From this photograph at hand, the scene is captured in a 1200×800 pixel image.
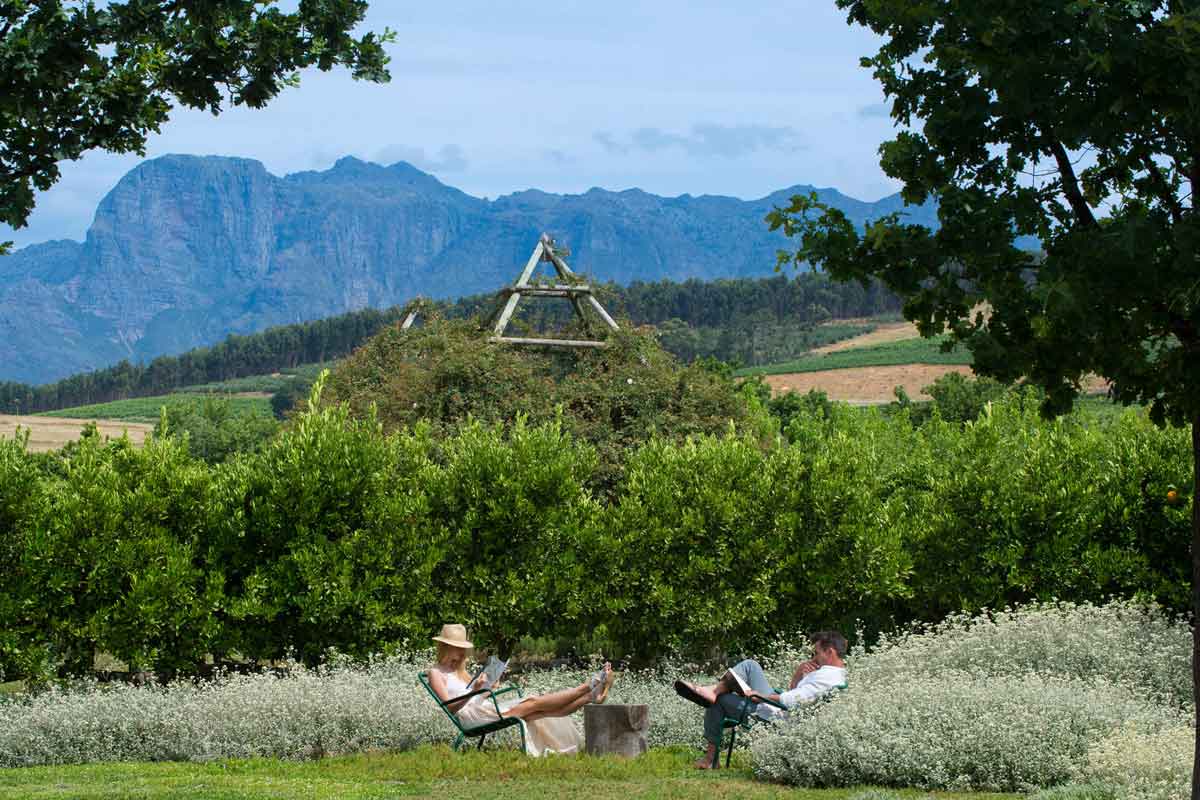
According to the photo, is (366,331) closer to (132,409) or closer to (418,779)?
(132,409)

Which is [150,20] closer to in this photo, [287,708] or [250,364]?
[287,708]

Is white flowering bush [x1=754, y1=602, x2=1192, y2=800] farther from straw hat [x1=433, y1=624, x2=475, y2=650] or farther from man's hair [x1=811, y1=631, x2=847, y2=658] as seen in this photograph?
straw hat [x1=433, y1=624, x2=475, y2=650]

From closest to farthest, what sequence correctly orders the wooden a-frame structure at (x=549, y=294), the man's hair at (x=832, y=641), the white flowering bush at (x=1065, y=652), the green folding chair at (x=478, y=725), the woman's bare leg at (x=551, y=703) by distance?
1. the green folding chair at (x=478, y=725)
2. the woman's bare leg at (x=551, y=703)
3. the man's hair at (x=832, y=641)
4. the white flowering bush at (x=1065, y=652)
5. the wooden a-frame structure at (x=549, y=294)

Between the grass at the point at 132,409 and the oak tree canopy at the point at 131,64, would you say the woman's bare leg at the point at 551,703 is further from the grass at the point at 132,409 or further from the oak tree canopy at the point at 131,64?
the grass at the point at 132,409

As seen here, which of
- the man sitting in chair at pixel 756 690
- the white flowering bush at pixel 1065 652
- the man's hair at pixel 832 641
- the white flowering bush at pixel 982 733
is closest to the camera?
the white flowering bush at pixel 982 733

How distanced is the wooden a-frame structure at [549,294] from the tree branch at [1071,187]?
48.2 feet

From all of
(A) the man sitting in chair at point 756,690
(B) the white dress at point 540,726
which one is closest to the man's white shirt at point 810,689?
(A) the man sitting in chair at point 756,690

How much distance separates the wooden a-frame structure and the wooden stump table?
10909 millimetres

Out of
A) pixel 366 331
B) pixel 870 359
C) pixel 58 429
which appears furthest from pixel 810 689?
pixel 366 331

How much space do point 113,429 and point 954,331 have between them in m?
79.6

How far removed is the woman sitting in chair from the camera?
9516 mm

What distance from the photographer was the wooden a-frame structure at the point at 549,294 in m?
20.1

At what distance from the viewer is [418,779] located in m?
8.62

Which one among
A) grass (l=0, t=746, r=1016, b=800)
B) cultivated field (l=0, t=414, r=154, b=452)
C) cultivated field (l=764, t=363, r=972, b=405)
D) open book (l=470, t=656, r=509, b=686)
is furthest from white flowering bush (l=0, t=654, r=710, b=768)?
cultivated field (l=764, t=363, r=972, b=405)
